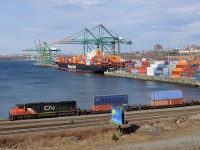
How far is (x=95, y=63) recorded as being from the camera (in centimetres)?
15562

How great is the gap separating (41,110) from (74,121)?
15.6ft

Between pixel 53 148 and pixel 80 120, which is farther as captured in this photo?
pixel 80 120

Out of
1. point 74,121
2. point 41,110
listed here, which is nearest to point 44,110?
→ point 41,110

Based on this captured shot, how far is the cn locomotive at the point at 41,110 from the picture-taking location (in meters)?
36.2

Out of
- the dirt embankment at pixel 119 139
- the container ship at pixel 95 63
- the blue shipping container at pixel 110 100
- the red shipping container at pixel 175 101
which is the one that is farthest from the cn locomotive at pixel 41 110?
the container ship at pixel 95 63

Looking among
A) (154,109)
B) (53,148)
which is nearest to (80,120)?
(53,148)

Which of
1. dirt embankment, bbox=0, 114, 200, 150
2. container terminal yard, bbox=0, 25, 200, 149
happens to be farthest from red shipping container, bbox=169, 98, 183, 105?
dirt embankment, bbox=0, 114, 200, 150

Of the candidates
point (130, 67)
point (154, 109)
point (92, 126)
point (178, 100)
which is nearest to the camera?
point (92, 126)

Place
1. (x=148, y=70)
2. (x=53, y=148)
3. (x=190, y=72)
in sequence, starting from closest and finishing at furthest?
1. (x=53, y=148)
2. (x=190, y=72)
3. (x=148, y=70)

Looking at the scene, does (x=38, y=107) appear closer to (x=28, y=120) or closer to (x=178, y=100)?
(x=28, y=120)

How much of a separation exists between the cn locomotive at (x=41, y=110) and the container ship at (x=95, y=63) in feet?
366

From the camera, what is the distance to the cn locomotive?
3616cm

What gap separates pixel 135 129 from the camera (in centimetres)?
3191

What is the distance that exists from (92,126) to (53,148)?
647cm
